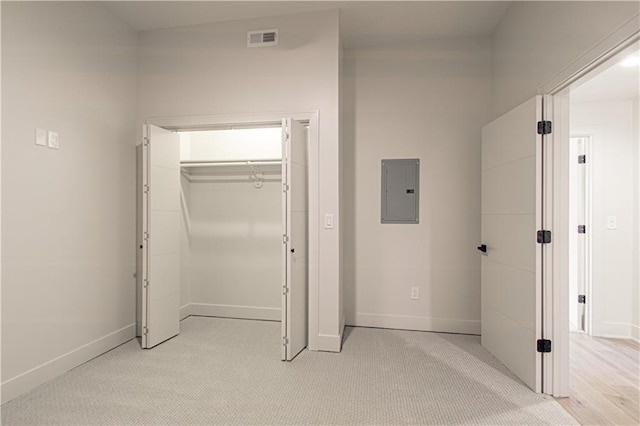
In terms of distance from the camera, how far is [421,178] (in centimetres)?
342

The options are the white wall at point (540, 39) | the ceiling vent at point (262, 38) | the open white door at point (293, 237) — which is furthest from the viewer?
the ceiling vent at point (262, 38)

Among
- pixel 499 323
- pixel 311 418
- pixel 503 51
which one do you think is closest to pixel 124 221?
pixel 311 418

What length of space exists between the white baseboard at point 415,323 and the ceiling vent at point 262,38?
2811 mm

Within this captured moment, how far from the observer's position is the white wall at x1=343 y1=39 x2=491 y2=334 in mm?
3340

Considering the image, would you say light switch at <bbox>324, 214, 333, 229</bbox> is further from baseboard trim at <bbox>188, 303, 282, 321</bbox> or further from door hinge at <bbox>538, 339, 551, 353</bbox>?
door hinge at <bbox>538, 339, 551, 353</bbox>

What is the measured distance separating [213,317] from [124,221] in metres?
1.48

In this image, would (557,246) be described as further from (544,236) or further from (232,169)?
(232,169)

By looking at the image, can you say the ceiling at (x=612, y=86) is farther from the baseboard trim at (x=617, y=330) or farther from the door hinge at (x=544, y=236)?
the baseboard trim at (x=617, y=330)

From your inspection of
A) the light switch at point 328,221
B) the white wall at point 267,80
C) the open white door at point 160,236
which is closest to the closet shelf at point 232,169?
the open white door at point 160,236

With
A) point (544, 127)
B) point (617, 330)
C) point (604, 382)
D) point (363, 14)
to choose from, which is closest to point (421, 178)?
point (544, 127)

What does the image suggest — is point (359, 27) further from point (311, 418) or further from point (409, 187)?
point (311, 418)

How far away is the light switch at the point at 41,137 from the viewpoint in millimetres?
2297

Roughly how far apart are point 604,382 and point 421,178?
2134 millimetres

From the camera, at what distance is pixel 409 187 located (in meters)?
3.44
